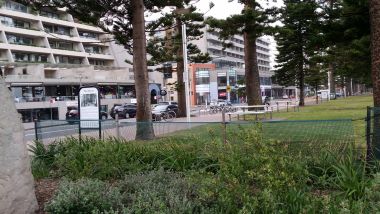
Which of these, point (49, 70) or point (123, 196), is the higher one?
point (49, 70)

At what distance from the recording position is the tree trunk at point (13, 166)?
502 cm

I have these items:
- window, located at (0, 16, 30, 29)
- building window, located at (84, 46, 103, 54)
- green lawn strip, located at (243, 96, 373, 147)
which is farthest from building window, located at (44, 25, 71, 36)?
green lawn strip, located at (243, 96, 373, 147)

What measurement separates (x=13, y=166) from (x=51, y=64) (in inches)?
2584

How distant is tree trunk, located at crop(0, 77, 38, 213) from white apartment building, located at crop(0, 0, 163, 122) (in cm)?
4739

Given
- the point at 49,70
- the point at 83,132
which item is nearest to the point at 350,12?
the point at 83,132

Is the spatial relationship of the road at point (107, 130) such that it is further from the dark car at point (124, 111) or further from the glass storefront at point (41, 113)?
the glass storefront at point (41, 113)

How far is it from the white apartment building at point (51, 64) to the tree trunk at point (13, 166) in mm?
47386

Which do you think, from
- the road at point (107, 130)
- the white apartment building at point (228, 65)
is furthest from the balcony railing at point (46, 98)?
the road at point (107, 130)

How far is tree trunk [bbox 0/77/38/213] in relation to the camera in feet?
16.5

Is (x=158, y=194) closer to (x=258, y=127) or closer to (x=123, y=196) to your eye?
(x=123, y=196)

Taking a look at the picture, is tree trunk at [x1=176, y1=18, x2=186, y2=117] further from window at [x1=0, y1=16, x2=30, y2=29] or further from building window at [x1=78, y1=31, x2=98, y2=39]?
building window at [x1=78, y1=31, x2=98, y2=39]

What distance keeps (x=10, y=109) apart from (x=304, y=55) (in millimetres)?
43146

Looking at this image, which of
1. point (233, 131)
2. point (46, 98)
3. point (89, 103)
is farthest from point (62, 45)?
point (233, 131)

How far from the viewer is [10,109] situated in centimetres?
538
